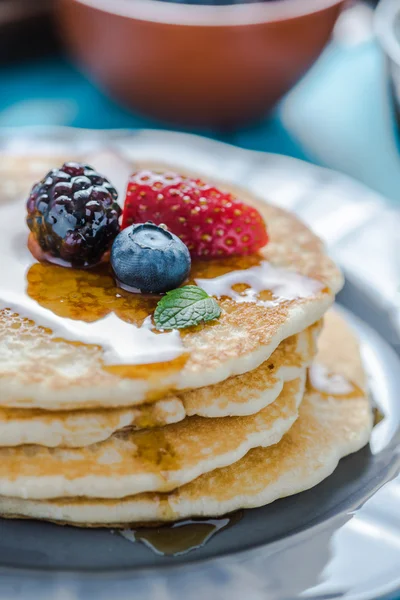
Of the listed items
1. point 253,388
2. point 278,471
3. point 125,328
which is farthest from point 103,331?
point 278,471

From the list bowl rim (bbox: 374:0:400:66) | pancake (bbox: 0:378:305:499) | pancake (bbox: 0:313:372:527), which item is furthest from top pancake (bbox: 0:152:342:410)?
bowl rim (bbox: 374:0:400:66)

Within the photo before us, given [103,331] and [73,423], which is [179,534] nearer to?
[73,423]

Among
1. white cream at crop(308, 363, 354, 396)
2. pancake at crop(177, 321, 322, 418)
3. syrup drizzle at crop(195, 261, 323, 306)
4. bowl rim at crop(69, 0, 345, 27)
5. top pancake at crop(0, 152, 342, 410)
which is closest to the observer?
top pancake at crop(0, 152, 342, 410)

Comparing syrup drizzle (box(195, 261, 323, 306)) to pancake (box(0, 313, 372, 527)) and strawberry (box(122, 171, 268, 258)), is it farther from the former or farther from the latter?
pancake (box(0, 313, 372, 527))

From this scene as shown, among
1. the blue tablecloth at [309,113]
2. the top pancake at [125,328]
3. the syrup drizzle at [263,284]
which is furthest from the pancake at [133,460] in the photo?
the blue tablecloth at [309,113]

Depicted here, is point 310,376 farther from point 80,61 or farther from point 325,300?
point 80,61

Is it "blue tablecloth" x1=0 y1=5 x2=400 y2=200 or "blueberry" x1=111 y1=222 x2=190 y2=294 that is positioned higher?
"blueberry" x1=111 y1=222 x2=190 y2=294

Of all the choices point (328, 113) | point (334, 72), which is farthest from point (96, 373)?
point (334, 72)

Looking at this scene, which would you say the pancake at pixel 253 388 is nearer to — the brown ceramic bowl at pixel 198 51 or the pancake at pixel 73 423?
the pancake at pixel 73 423
